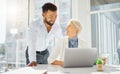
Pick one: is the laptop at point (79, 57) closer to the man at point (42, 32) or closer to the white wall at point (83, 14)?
the man at point (42, 32)

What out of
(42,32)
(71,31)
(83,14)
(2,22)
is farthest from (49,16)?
(2,22)

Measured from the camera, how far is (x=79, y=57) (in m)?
1.78

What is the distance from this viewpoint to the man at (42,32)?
2.19 meters

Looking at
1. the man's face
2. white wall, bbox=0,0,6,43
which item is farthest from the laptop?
white wall, bbox=0,0,6,43

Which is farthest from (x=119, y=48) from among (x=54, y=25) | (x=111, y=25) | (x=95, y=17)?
(x=54, y=25)

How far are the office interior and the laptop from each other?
179 centimetres

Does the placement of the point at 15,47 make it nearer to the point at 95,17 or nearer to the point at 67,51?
the point at 95,17

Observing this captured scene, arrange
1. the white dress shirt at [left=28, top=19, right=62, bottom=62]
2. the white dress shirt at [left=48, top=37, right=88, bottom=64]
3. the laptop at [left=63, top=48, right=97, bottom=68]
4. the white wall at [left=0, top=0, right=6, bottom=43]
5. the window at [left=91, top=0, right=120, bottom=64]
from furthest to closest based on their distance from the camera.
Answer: the white wall at [left=0, top=0, right=6, bottom=43] < the window at [left=91, top=0, right=120, bottom=64] < the white dress shirt at [left=48, top=37, right=88, bottom=64] < the white dress shirt at [left=28, top=19, right=62, bottom=62] < the laptop at [left=63, top=48, right=97, bottom=68]

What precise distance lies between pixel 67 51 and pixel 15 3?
3.07m

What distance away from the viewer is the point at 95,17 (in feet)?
13.4

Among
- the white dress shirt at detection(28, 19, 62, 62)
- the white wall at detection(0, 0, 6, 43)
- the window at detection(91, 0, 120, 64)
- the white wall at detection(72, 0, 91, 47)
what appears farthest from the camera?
the white wall at detection(0, 0, 6, 43)

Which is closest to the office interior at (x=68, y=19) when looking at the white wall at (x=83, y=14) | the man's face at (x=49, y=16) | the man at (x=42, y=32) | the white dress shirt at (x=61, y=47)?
the white wall at (x=83, y=14)

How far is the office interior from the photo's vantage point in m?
3.89

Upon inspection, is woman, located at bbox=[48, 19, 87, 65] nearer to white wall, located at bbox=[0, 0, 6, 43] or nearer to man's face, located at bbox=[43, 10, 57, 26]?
man's face, located at bbox=[43, 10, 57, 26]
